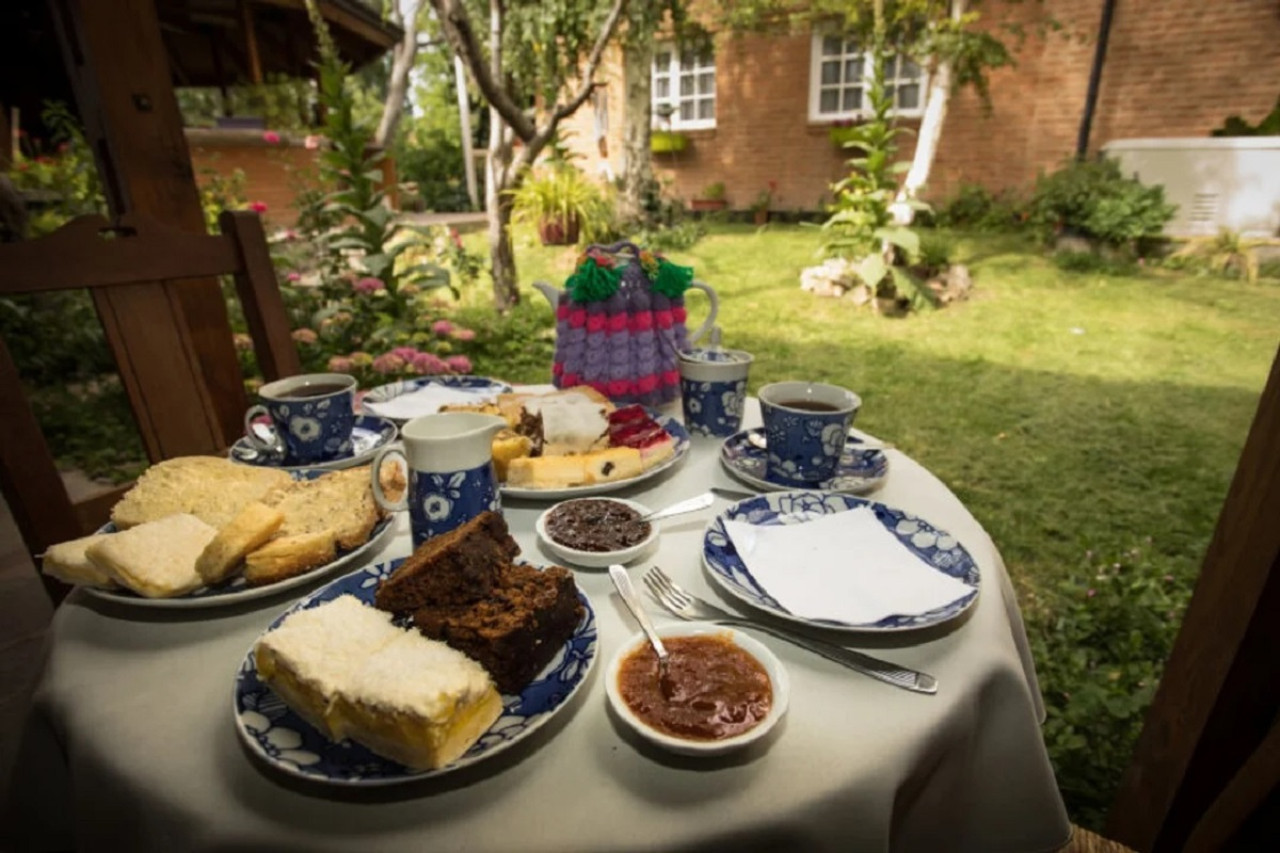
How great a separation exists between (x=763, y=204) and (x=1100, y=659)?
998 cm

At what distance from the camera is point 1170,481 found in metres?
3.43

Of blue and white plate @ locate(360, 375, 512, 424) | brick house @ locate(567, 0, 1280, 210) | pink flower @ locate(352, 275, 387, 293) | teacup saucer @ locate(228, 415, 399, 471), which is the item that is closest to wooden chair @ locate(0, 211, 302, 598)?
teacup saucer @ locate(228, 415, 399, 471)

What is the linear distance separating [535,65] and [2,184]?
416cm

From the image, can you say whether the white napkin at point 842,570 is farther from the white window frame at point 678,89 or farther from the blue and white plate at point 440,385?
the white window frame at point 678,89

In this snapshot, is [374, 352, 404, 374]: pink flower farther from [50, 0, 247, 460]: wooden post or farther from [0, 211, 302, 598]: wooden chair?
[0, 211, 302, 598]: wooden chair

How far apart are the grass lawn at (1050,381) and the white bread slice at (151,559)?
287cm

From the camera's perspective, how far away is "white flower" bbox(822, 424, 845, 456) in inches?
48.7

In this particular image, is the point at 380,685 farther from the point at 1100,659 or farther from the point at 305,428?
the point at 1100,659

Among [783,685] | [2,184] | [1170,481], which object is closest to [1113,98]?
[1170,481]

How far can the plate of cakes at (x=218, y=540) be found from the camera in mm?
Answer: 925

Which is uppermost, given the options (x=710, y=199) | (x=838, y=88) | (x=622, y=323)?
(x=838, y=88)

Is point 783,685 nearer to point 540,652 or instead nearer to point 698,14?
point 540,652

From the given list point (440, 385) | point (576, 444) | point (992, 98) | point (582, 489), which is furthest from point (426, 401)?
point (992, 98)

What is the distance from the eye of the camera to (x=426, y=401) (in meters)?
1.70
